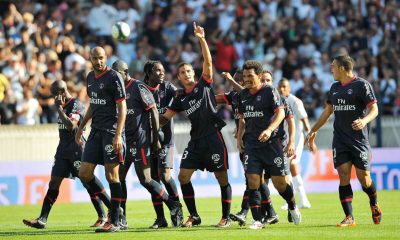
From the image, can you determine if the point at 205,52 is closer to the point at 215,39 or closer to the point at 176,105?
the point at 176,105

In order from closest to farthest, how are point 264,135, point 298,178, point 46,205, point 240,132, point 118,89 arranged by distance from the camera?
point 264,135
point 118,89
point 240,132
point 46,205
point 298,178

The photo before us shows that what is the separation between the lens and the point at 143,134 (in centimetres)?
1455

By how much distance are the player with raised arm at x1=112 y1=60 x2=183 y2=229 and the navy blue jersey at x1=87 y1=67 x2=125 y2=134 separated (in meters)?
Answer: 0.68

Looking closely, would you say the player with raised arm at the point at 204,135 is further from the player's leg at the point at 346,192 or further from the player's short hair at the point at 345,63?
the player's short hair at the point at 345,63

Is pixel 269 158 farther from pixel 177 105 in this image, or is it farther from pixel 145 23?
pixel 145 23

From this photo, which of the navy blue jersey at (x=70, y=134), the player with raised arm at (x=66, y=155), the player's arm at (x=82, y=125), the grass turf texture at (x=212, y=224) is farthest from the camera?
the navy blue jersey at (x=70, y=134)

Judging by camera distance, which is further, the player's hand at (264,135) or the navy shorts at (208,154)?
the navy shorts at (208,154)

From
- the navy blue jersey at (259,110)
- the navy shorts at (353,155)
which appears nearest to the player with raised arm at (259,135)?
the navy blue jersey at (259,110)

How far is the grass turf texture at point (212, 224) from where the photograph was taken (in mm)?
12875

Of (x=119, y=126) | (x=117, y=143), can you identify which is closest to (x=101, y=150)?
(x=117, y=143)

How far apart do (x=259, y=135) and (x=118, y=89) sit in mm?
2144

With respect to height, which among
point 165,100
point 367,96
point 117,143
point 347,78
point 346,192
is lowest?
point 346,192

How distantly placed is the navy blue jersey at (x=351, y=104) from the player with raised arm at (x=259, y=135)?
0.95 metres

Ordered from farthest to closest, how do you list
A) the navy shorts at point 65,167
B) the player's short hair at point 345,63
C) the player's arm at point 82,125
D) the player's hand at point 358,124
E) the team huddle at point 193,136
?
the navy shorts at point 65,167 < the player's arm at point 82,125 < the player's short hair at point 345,63 < the team huddle at point 193,136 < the player's hand at point 358,124
